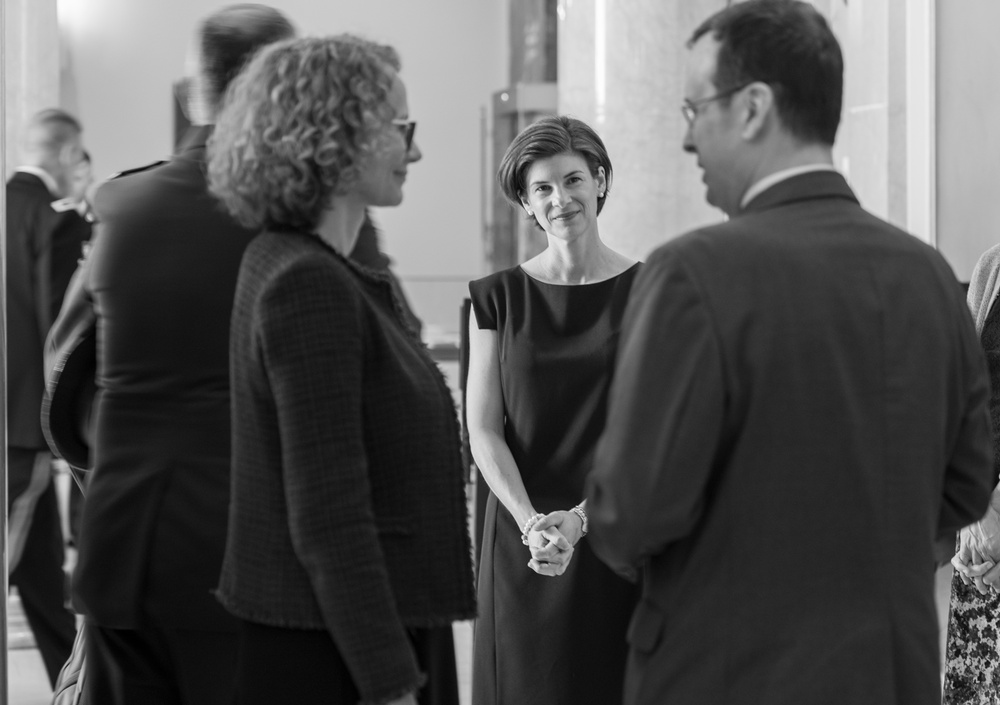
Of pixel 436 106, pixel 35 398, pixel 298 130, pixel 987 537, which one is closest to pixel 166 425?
pixel 298 130

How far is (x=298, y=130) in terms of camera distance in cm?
166

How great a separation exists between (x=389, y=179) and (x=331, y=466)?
417 millimetres

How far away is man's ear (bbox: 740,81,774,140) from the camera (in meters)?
1.62

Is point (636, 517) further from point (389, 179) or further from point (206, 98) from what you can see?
point (206, 98)

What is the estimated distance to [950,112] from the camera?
179 inches

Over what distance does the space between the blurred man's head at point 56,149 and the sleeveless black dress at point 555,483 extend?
2.78m

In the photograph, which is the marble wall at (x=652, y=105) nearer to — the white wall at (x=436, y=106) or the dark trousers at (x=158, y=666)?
the dark trousers at (x=158, y=666)

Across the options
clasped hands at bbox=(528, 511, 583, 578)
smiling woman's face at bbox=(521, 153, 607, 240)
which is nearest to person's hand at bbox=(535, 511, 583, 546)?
clasped hands at bbox=(528, 511, 583, 578)

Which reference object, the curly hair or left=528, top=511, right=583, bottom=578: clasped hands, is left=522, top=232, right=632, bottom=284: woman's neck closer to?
left=528, top=511, right=583, bottom=578: clasped hands

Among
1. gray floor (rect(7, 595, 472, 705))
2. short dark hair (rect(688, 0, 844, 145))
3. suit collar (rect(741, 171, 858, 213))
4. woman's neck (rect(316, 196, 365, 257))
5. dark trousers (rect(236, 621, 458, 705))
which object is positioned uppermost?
short dark hair (rect(688, 0, 844, 145))

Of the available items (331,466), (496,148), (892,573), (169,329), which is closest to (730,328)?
(892,573)

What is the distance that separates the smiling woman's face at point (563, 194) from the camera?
9.22 ft

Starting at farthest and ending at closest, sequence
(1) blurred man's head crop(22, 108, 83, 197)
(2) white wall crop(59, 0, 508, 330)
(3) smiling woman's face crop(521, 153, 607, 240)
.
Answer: (2) white wall crop(59, 0, 508, 330), (1) blurred man's head crop(22, 108, 83, 197), (3) smiling woman's face crop(521, 153, 607, 240)

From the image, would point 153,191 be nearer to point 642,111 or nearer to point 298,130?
point 298,130
